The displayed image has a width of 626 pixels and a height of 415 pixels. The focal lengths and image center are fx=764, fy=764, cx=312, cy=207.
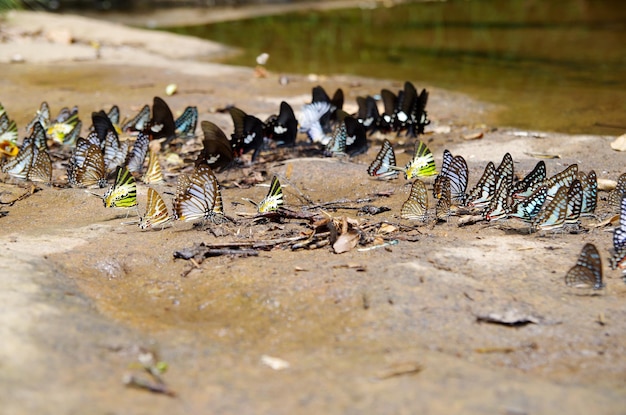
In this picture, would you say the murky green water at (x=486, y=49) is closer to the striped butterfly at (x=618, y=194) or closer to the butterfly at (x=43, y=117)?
the striped butterfly at (x=618, y=194)

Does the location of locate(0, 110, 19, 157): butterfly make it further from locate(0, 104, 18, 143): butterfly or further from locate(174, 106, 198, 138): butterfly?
locate(174, 106, 198, 138): butterfly

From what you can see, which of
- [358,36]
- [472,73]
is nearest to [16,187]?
[472,73]

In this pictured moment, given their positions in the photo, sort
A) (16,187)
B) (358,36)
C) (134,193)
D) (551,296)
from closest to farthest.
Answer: (551,296) → (134,193) → (16,187) → (358,36)

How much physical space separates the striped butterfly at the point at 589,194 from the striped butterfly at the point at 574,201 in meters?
0.16

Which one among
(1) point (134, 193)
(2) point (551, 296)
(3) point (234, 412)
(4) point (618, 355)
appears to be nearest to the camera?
(3) point (234, 412)

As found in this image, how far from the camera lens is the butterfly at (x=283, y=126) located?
22.2 feet

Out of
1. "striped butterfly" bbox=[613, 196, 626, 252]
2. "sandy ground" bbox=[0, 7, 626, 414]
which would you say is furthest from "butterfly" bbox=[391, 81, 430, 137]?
"striped butterfly" bbox=[613, 196, 626, 252]

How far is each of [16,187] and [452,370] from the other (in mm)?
4049

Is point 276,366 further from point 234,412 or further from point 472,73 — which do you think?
point 472,73

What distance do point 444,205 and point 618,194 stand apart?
3.61 feet

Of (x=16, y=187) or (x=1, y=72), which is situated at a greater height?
(x=1, y=72)

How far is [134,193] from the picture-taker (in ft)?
16.9

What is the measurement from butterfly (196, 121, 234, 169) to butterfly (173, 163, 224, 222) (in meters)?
1.25

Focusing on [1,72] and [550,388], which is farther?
[1,72]
